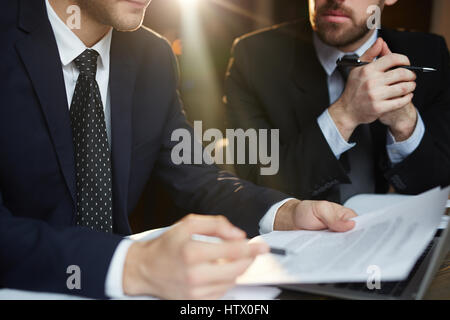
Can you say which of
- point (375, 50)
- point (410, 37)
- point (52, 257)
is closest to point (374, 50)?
point (375, 50)

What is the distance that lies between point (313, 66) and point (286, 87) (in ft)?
0.42

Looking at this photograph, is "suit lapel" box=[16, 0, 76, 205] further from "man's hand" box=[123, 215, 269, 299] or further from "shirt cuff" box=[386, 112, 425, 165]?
"shirt cuff" box=[386, 112, 425, 165]

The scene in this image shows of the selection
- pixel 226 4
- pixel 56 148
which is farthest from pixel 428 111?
pixel 226 4

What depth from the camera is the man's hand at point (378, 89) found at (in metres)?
1.26

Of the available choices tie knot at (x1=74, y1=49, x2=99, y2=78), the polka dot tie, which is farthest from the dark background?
Result: tie knot at (x1=74, y1=49, x2=99, y2=78)

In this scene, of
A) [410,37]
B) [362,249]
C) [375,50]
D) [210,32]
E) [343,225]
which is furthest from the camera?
[210,32]

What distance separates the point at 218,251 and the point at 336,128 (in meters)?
0.86

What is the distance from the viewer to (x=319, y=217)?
921 mm

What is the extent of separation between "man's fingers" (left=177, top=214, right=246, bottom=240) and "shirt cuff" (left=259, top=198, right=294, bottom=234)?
0.39 meters

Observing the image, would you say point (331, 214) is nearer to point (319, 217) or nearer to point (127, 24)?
point (319, 217)

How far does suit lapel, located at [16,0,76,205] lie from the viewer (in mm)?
1008

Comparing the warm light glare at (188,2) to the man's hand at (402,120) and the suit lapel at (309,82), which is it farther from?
the man's hand at (402,120)

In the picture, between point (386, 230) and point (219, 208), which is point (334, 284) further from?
point (219, 208)

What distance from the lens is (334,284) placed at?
67cm
